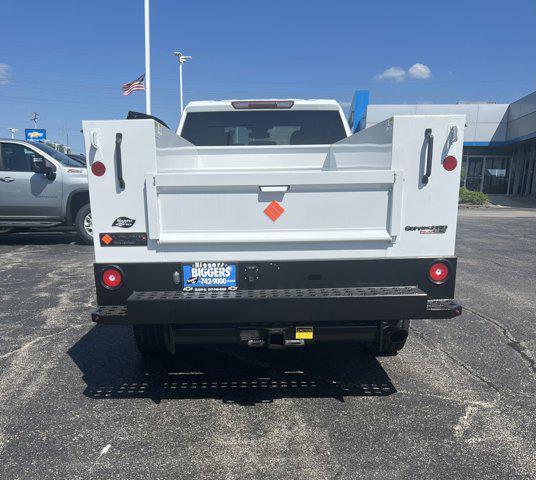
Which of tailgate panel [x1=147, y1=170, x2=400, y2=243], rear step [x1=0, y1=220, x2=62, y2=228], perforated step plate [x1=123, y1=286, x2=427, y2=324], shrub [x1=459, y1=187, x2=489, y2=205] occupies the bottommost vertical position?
shrub [x1=459, y1=187, x2=489, y2=205]

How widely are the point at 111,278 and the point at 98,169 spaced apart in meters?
0.75

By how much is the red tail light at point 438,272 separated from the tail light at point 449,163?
2.15 ft

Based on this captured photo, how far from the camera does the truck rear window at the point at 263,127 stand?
5.69 meters

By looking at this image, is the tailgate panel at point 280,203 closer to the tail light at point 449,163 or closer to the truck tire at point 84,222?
the tail light at point 449,163

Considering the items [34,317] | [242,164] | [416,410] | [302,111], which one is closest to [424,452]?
[416,410]

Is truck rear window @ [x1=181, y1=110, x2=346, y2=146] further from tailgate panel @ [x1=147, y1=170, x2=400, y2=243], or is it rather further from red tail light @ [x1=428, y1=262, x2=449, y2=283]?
red tail light @ [x1=428, y1=262, x2=449, y2=283]

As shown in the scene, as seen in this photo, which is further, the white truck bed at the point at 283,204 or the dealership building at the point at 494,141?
the dealership building at the point at 494,141

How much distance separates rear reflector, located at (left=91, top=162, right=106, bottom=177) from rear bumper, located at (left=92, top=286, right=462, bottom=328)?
868mm

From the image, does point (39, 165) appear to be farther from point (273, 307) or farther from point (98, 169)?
point (273, 307)

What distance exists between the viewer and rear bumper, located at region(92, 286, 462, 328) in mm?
2896

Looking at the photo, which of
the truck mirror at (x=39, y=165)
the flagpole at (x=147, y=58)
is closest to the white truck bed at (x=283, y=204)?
the truck mirror at (x=39, y=165)

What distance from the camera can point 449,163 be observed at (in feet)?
9.79

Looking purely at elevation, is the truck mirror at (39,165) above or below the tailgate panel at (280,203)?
above

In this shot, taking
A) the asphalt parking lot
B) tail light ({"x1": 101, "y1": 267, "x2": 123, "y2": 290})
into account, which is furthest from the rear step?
tail light ({"x1": 101, "y1": 267, "x2": 123, "y2": 290})
